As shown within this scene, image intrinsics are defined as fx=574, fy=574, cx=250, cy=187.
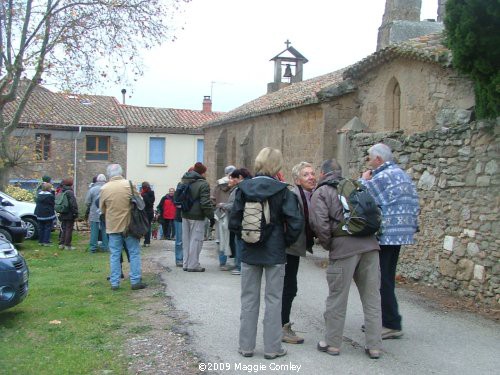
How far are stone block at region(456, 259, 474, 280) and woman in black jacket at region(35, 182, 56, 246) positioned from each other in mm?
10344

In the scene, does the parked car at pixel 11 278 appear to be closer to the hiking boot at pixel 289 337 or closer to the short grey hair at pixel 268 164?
the hiking boot at pixel 289 337

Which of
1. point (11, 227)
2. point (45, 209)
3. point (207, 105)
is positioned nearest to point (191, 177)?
point (45, 209)

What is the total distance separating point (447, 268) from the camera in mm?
8484

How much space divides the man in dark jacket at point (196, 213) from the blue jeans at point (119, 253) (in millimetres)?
1451

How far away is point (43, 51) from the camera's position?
17.8 meters

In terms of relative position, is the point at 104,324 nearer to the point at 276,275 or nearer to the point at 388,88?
the point at 276,275

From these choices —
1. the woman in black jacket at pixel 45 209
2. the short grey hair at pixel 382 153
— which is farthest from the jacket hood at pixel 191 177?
the woman in black jacket at pixel 45 209

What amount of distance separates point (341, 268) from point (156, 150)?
3484 centimetres

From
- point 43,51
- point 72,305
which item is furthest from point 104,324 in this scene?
point 43,51

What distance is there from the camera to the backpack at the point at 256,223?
202 inches

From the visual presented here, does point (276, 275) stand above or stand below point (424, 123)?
below

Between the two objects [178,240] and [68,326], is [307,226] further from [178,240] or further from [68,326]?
[178,240]

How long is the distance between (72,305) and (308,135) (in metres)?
10.8

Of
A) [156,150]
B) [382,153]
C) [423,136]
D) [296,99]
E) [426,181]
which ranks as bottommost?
[426,181]
